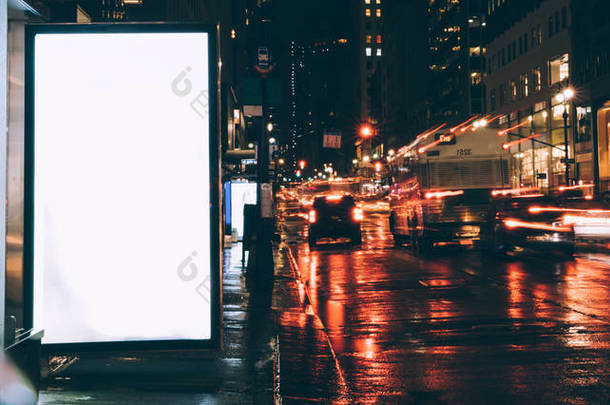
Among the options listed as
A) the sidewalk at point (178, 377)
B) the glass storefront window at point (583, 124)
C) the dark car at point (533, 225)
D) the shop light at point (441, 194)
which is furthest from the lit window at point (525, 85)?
the sidewalk at point (178, 377)

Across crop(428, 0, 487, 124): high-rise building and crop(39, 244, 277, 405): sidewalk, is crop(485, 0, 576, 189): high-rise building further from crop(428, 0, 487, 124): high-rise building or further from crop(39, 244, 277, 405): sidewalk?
crop(39, 244, 277, 405): sidewalk

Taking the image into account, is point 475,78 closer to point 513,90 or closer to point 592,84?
point 513,90

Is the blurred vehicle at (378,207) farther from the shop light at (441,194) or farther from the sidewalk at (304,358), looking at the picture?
the sidewalk at (304,358)

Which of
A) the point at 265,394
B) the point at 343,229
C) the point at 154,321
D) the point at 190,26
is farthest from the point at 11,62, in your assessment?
the point at 343,229

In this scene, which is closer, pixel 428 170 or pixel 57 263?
pixel 57 263

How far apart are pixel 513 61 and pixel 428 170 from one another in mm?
52464

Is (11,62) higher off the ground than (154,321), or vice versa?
(11,62)

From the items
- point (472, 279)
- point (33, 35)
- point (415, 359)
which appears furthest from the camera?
point (472, 279)

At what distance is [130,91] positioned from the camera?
20.4 feet

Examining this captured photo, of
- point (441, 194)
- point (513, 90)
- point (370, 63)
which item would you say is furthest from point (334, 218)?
point (370, 63)

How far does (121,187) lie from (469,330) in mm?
5596

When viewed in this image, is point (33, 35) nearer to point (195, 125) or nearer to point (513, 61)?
point (195, 125)

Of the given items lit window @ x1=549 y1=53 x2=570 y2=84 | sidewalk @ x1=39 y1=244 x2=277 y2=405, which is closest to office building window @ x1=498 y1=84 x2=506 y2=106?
lit window @ x1=549 y1=53 x2=570 y2=84

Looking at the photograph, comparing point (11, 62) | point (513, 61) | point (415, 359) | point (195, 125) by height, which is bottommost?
point (415, 359)
